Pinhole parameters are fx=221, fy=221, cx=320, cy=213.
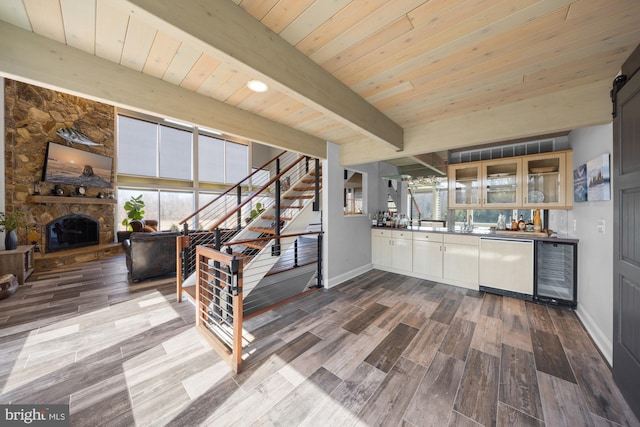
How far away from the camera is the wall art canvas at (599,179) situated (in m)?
1.99

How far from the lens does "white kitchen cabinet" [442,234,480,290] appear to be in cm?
342

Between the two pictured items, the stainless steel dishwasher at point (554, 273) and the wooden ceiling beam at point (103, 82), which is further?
the stainless steel dishwasher at point (554, 273)

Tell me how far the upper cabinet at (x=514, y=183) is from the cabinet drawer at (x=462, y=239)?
2.00ft

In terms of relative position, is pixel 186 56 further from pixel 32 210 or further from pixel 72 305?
pixel 32 210

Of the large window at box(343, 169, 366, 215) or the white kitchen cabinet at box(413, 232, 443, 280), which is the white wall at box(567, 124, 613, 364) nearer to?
the white kitchen cabinet at box(413, 232, 443, 280)

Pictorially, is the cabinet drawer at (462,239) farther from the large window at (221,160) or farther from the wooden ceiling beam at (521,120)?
the large window at (221,160)

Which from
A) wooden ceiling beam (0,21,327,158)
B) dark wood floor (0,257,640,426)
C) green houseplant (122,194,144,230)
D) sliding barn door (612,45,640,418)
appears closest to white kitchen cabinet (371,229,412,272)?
dark wood floor (0,257,640,426)

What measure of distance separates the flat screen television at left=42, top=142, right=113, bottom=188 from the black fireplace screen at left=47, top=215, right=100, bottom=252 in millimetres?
900

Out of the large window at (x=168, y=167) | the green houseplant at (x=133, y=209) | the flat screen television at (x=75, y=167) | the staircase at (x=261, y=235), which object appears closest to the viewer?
the staircase at (x=261, y=235)

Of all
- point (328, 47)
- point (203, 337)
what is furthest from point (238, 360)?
point (328, 47)

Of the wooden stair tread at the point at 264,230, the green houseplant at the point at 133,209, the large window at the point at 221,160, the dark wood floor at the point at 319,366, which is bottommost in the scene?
the dark wood floor at the point at 319,366

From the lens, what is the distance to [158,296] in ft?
10.4

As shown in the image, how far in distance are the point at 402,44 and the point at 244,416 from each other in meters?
2.61
